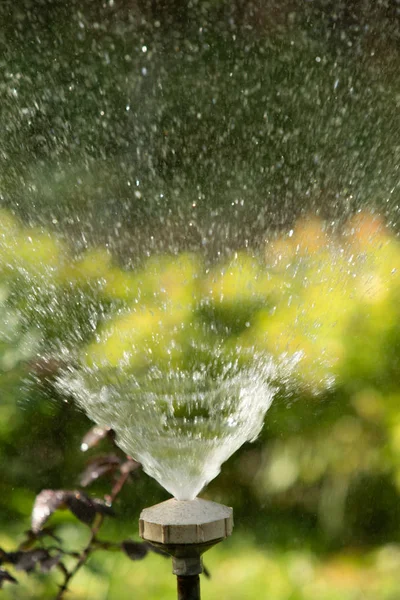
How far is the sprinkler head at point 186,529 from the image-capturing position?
34.5 inches

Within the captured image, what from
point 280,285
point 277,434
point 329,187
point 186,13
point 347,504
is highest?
point 186,13

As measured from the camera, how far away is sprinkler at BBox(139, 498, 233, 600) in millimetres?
878

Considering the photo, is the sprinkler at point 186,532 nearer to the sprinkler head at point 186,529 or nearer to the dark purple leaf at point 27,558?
the sprinkler head at point 186,529

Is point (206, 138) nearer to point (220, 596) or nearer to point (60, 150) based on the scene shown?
point (60, 150)

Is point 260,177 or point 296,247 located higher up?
A: point 260,177

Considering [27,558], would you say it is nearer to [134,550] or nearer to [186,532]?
[134,550]

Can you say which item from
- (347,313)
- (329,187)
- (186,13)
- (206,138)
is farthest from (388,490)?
(186,13)

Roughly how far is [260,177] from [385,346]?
0.60 m

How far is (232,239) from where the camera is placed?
78.4 inches

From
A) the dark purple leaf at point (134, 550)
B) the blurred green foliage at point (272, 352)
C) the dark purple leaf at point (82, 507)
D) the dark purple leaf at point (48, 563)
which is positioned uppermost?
the blurred green foliage at point (272, 352)

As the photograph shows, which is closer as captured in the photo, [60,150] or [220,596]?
[220,596]

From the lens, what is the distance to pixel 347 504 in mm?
1820

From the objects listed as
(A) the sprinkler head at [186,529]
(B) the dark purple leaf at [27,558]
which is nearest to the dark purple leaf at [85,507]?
(B) the dark purple leaf at [27,558]

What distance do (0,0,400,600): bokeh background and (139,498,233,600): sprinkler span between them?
0.87m
